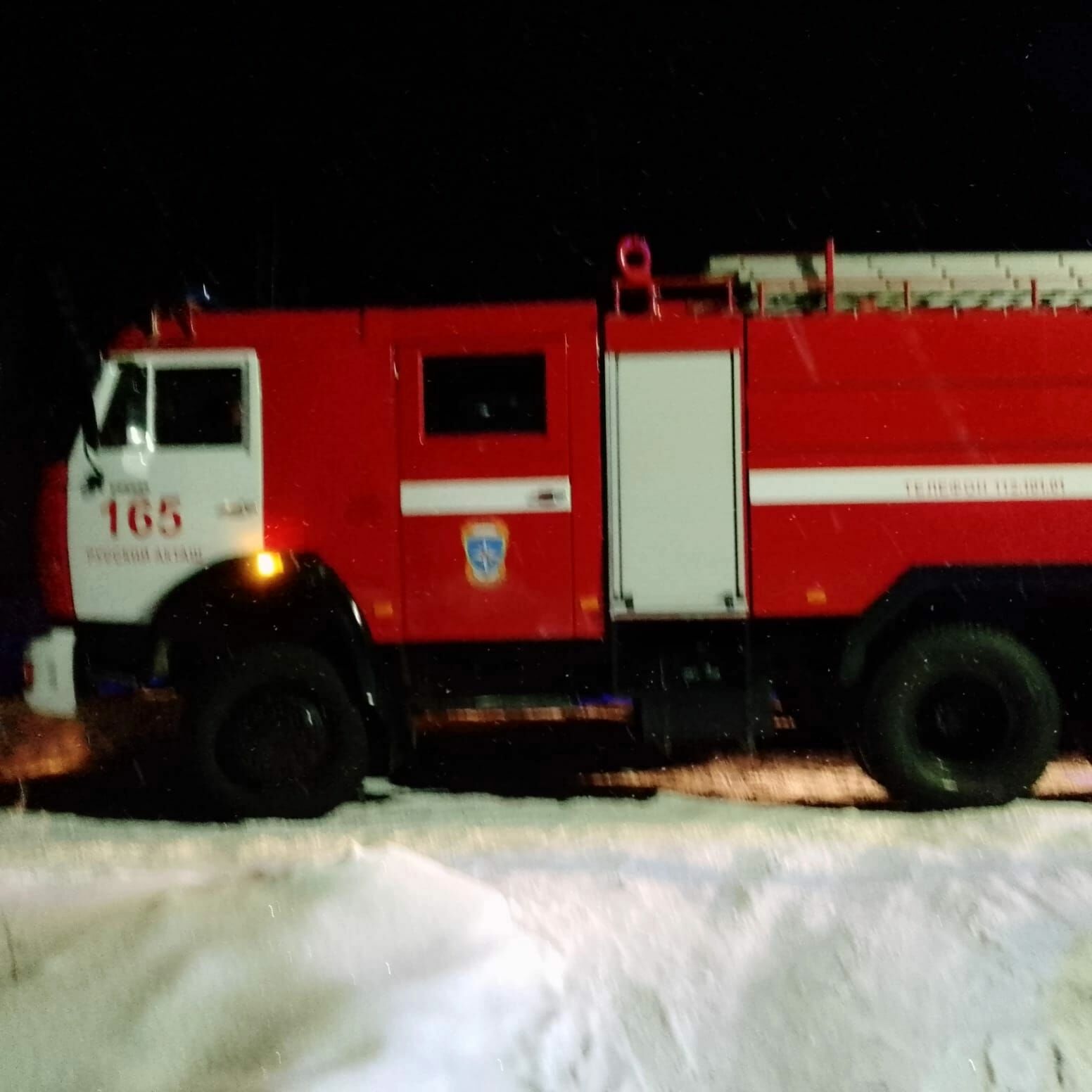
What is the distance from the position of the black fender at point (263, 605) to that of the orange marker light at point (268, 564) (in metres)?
0.01

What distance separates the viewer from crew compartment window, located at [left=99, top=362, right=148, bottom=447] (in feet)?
17.2

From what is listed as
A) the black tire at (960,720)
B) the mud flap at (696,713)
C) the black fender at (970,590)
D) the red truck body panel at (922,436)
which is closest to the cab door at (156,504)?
the mud flap at (696,713)

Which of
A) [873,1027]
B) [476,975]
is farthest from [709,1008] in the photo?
[476,975]

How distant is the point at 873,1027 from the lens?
9.94 ft

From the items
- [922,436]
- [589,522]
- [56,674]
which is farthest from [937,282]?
[56,674]

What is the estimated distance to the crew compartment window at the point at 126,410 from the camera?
17.2 ft

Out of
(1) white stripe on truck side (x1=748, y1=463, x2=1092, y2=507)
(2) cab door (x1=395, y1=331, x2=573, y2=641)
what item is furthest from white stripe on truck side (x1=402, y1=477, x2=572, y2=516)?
(1) white stripe on truck side (x1=748, y1=463, x2=1092, y2=507)

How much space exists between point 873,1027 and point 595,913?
3.45 ft

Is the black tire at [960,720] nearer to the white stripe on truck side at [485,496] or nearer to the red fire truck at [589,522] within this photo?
the red fire truck at [589,522]

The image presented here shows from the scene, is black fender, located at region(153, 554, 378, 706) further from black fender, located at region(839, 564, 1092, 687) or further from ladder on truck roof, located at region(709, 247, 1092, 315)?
ladder on truck roof, located at region(709, 247, 1092, 315)

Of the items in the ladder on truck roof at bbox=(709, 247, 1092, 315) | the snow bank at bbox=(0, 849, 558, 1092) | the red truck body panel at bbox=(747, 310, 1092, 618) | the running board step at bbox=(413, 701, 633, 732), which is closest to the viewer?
the snow bank at bbox=(0, 849, 558, 1092)

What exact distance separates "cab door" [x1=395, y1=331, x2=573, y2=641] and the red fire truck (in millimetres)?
15

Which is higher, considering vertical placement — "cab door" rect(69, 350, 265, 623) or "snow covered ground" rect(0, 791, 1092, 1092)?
"cab door" rect(69, 350, 265, 623)

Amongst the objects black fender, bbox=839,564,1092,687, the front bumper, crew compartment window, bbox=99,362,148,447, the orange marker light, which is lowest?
the front bumper
